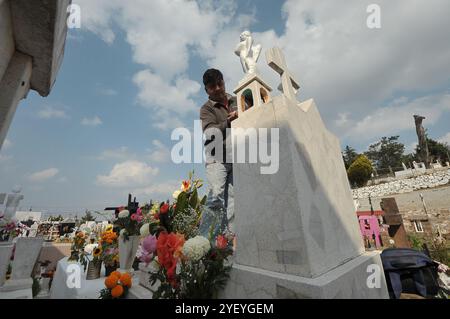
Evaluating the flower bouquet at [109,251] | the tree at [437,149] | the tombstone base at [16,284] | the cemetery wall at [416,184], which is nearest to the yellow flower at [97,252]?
the flower bouquet at [109,251]

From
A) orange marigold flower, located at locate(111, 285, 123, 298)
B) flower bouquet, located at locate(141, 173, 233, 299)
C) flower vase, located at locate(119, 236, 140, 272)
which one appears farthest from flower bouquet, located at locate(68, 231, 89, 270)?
flower bouquet, located at locate(141, 173, 233, 299)

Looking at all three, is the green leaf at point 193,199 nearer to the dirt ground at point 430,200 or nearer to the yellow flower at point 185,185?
the yellow flower at point 185,185

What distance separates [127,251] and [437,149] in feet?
156

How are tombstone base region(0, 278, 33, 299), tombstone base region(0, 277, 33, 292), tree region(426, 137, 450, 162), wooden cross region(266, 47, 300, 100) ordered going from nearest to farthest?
wooden cross region(266, 47, 300, 100) < tombstone base region(0, 278, 33, 299) < tombstone base region(0, 277, 33, 292) < tree region(426, 137, 450, 162)

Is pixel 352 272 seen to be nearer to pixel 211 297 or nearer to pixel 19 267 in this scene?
pixel 211 297

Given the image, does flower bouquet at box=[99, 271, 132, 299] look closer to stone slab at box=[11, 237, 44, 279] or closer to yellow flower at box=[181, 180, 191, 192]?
yellow flower at box=[181, 180, 191, 192]

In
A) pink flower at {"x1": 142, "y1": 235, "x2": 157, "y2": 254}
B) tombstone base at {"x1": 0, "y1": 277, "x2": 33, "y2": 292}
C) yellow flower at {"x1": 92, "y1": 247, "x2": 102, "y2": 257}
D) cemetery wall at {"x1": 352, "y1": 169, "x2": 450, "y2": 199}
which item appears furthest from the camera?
cemetery wall at {"x1": 352, "y1": 169, "x2": 450, "y2": 199}

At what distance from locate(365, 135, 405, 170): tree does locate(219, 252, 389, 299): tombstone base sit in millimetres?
51399

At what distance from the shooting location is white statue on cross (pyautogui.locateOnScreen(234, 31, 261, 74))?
7.38 feet

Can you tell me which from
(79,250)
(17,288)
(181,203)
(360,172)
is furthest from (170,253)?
(360,172)

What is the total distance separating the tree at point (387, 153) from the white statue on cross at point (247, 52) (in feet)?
168

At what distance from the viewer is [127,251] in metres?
2.88

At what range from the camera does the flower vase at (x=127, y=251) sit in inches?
113
